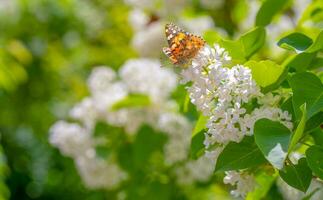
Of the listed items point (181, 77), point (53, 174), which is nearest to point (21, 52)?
point (53, 174)

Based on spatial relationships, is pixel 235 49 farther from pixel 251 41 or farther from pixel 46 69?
pixel 46 69

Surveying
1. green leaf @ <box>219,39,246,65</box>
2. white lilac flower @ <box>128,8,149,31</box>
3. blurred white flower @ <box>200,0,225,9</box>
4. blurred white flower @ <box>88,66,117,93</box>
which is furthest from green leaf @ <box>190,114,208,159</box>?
white lilac flower @ <box>128,8,149,31</box>

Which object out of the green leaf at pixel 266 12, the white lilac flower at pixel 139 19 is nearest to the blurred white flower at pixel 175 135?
the green leaf at pixel 266 12

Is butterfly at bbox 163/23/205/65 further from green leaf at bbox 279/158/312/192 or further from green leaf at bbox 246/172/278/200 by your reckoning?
green leaf at bbox 246/172/278/200

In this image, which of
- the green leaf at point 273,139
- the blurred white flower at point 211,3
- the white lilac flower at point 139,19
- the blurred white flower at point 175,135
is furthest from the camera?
the white lilac flower at point 139,19

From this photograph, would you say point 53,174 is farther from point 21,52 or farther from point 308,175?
point 308,175

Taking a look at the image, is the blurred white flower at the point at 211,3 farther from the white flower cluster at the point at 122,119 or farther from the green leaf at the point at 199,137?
the green leaf at the point at 199,137

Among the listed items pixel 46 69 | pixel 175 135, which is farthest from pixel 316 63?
pixel 46 69
